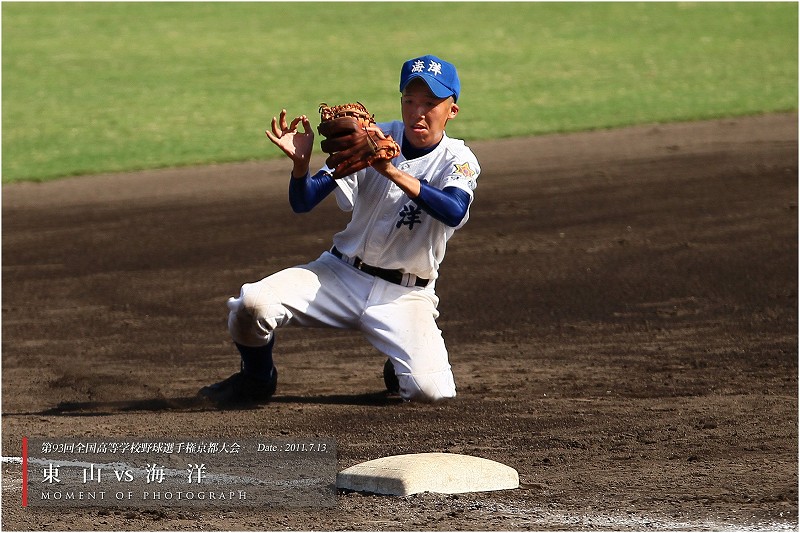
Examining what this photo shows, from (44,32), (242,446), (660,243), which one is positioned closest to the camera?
(242,446)

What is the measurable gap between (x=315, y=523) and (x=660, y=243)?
462 cm

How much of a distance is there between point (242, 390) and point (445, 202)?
1194 millimetres

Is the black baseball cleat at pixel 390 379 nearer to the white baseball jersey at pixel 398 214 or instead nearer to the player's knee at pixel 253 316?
the white baseball jersey at pixel 398 214

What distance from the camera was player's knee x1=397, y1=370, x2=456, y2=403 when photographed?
461 centimetres

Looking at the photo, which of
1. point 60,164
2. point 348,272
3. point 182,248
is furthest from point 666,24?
point 348,272

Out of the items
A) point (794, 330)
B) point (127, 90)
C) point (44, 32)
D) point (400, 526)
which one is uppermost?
point (44, 32)

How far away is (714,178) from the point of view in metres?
9.09

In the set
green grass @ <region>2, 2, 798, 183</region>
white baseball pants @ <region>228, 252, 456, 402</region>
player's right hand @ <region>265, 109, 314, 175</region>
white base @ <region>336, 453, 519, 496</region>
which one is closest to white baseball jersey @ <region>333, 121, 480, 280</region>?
white baseball pants @ <region>228, 252, 456, 402</region>

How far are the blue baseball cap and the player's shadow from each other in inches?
49.2

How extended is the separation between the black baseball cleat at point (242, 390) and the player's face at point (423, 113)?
109cm

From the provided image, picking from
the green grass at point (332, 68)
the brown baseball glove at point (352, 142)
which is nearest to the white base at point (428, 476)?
the brown baseball glove at point (352, 142)

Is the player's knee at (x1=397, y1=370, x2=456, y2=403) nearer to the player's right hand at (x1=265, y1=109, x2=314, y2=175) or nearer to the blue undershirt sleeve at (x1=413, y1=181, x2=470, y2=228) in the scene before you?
the blue undershirt sleeve at (x1=413, y1=181, x2=470, y2=228)

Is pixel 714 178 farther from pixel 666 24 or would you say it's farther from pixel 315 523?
pixel 666 24

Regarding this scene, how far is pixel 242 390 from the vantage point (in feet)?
15.7
